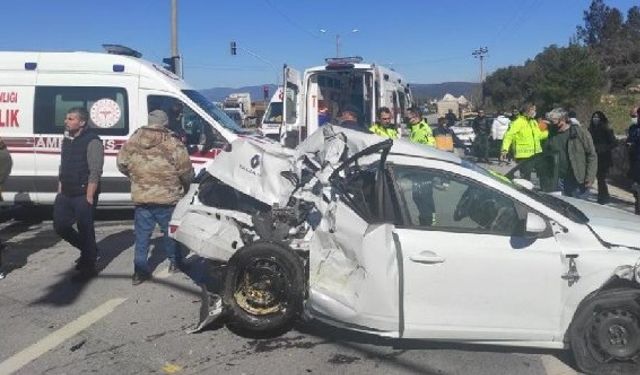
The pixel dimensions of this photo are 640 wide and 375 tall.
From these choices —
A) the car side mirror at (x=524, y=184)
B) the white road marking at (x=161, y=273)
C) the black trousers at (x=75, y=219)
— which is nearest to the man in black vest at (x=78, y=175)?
the black trousers at (x=75, y=219)

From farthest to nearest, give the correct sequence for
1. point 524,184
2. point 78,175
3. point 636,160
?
point 636,160
point 78,175
point 524,184

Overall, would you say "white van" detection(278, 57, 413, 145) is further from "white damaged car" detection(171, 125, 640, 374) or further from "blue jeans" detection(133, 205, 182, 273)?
"white damaged car" detection(171, 125, 640, 374)

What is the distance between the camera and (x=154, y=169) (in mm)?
6141

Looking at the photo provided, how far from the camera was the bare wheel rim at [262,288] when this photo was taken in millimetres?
4869

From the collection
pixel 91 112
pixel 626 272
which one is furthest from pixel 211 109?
pixel 626 272

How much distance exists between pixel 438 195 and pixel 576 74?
29.0 m

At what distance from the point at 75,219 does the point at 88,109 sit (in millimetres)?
3197

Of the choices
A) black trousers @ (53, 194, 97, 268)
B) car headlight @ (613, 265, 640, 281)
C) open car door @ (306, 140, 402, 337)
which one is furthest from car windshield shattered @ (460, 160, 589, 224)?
black trousers @ (53, 194, 97, 268)

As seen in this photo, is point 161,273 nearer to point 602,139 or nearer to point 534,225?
point 534,225

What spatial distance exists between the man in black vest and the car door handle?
137 inches

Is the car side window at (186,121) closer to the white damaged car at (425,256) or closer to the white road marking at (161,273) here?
the white road marking at (161,273)

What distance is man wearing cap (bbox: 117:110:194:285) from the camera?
613cm

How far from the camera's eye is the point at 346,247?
4562 millimetres

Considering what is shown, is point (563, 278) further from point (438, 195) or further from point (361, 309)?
point (361, 309)
